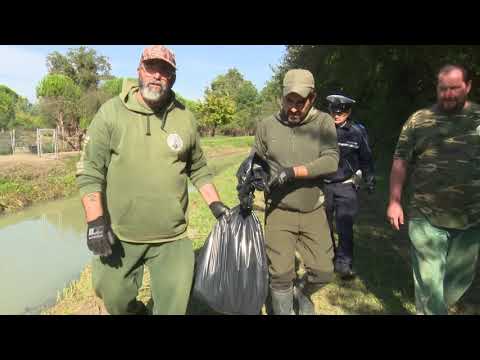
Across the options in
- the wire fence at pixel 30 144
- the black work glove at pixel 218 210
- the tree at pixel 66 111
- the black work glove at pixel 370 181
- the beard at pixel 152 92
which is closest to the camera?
the beard at pixel 152 92

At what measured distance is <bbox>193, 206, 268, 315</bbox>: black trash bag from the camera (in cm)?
291

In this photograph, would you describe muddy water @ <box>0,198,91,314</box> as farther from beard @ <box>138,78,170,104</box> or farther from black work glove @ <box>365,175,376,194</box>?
black work glove @ <box>365,175,376,194</box>

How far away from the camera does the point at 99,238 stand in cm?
251

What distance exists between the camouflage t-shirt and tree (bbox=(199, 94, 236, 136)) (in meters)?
50.2

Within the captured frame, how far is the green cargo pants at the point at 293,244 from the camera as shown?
10.0 feet

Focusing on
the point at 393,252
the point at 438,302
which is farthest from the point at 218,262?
the point at 393,252

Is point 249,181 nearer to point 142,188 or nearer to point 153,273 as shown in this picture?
point 142,188

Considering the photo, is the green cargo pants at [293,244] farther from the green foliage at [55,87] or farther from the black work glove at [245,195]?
the green foliage at [55,87]

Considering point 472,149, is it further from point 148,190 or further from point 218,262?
point 148,190

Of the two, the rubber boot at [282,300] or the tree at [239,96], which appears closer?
the rubber boot at [282,300]

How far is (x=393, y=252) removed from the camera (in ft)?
18.1

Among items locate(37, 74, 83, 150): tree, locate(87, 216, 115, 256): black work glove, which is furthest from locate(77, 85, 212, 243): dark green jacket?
locate(37, 74, 83, 150): tree

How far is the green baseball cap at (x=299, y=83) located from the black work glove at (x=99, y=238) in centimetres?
152

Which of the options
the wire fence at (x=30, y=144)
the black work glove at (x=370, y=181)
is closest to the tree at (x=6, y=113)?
the wire fence at (x=30, y=144)
